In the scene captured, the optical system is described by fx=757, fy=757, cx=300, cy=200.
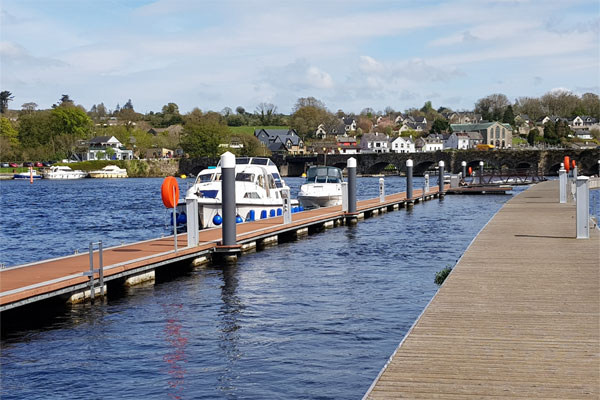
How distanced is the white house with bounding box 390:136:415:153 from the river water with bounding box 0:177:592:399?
16347 centimetres

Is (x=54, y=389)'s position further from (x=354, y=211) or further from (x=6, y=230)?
(x=6, y=230)

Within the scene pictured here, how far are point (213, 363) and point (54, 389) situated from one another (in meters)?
2.34

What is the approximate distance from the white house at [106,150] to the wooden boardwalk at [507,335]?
147 meters

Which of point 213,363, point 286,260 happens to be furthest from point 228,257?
point 213,363

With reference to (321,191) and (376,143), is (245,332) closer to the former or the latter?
(321,191)

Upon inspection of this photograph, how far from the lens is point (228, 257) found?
21719 millimetres

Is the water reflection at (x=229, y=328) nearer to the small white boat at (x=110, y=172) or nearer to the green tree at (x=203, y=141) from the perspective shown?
the green tree at (x=203, y=141)

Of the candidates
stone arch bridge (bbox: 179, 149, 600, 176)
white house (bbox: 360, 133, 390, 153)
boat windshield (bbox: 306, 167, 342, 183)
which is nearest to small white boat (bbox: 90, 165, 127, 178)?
stone arch bridge (bbox: 179, 149, 600, 176)

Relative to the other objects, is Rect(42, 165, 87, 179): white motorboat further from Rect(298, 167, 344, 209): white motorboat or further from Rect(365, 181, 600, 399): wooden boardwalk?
Rect(365, 181, 600, 399): wooden boardwalk

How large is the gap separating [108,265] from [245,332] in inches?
195

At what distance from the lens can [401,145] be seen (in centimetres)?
18875

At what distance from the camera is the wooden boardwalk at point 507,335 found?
Result: 26.0 ft

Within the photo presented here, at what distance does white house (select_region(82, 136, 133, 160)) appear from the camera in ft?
518

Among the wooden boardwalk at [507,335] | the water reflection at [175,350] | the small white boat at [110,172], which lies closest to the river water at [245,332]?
the water reflection at [175,350]
